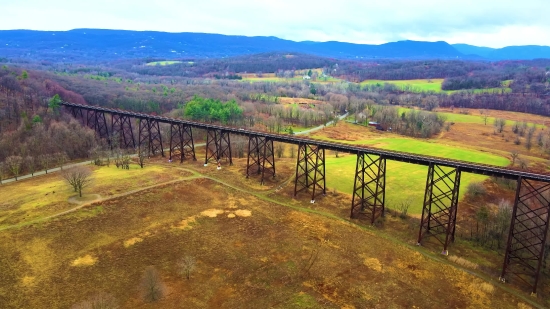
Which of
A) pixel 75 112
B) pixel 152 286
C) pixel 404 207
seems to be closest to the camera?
pixel 152 286

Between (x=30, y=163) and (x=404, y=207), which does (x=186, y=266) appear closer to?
(x=404, y=207)

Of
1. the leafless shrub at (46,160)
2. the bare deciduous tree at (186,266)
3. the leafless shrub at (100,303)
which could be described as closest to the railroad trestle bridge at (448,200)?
the leafless shrub at (46,160)

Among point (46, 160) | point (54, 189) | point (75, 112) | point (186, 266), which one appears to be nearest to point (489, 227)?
point (186, 266)

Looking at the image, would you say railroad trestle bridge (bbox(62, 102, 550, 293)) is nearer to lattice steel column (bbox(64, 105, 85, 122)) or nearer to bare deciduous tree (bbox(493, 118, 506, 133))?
lattice steel column (bbox(64, 105, 85, 122))

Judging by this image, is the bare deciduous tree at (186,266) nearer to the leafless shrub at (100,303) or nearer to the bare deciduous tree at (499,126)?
the leafless shrub at (100,303)

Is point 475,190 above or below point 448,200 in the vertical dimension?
above

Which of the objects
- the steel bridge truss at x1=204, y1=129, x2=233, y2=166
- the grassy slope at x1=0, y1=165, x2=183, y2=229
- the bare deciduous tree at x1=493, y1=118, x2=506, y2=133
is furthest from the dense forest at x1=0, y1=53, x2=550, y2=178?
the steel bridge truss at x1=204, y1=129, x2=233, y2=166

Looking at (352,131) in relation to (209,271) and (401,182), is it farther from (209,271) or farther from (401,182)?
(209,271)
